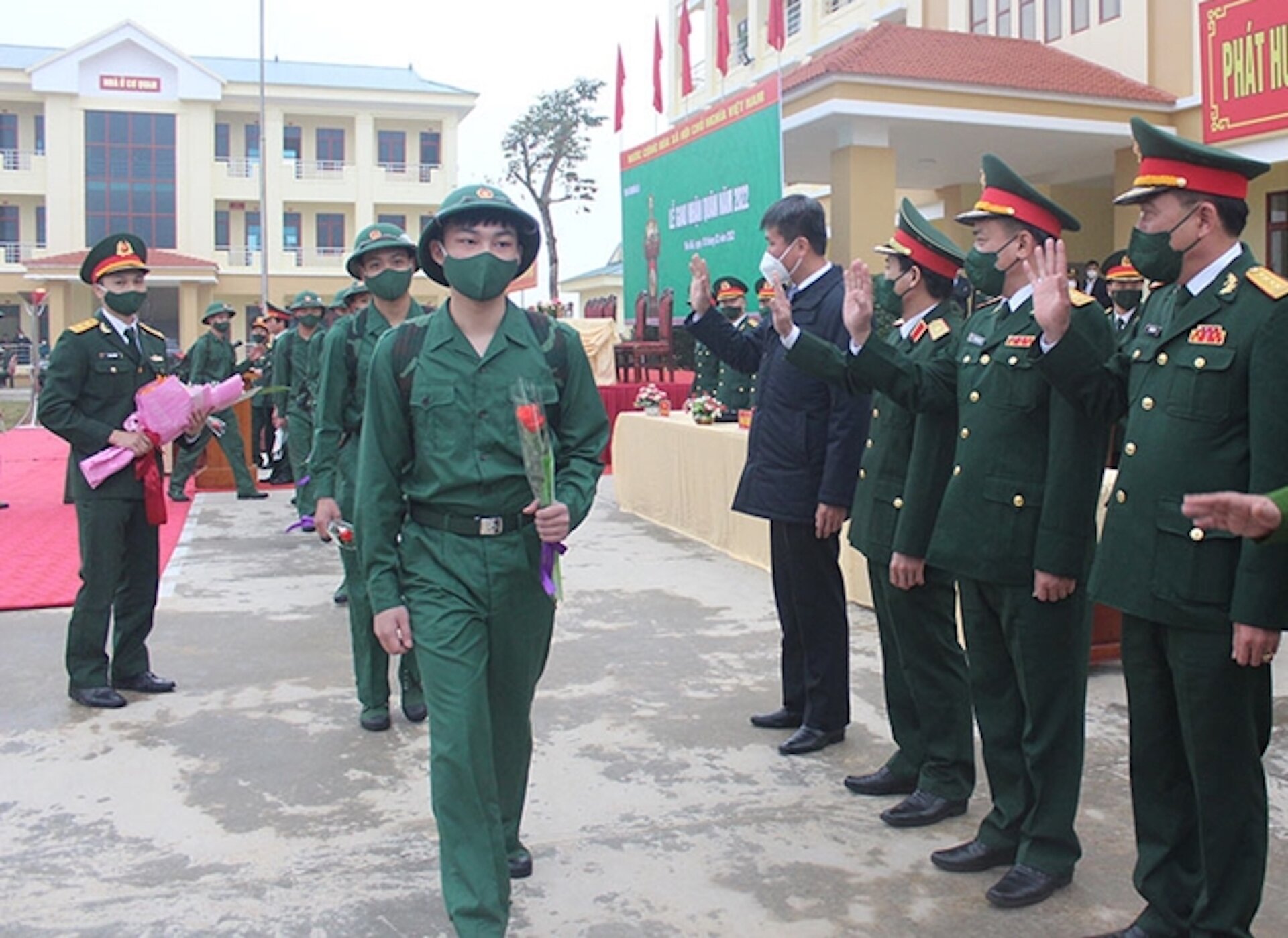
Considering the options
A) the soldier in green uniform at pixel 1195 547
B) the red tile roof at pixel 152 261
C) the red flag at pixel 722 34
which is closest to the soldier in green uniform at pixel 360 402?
the soldier in green uniform at pixel 1195 547

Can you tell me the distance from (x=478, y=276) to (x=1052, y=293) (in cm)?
144

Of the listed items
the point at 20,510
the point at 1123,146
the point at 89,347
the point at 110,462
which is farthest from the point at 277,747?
the point at 1123,146

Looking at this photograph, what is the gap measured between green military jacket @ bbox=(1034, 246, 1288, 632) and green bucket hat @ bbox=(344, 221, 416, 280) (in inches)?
119

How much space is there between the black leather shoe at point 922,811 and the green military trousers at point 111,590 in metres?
3.46

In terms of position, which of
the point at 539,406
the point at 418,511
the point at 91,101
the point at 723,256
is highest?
the point at 91,101

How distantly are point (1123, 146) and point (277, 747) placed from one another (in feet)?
53.7

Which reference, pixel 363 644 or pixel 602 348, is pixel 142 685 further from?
pixel 602 348

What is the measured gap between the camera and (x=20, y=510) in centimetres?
1172

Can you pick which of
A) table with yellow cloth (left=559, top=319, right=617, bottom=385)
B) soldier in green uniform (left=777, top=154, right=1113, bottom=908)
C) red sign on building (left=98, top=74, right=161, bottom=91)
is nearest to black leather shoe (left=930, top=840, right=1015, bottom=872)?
soldier in green uniform (left=777, top=154, right=1113, bottom=908)

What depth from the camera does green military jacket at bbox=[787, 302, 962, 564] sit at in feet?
12.9

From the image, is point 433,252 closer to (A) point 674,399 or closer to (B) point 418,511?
(B) point 418,511

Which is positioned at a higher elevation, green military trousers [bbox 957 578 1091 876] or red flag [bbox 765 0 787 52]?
red flag [bbox 765 0 787 52]

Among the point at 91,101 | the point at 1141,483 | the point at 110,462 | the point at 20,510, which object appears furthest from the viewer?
the point at 91,101

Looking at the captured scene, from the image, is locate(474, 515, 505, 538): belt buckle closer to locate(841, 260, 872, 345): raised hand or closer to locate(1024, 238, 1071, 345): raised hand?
locate(841, 260, 872, 345): raised hand
